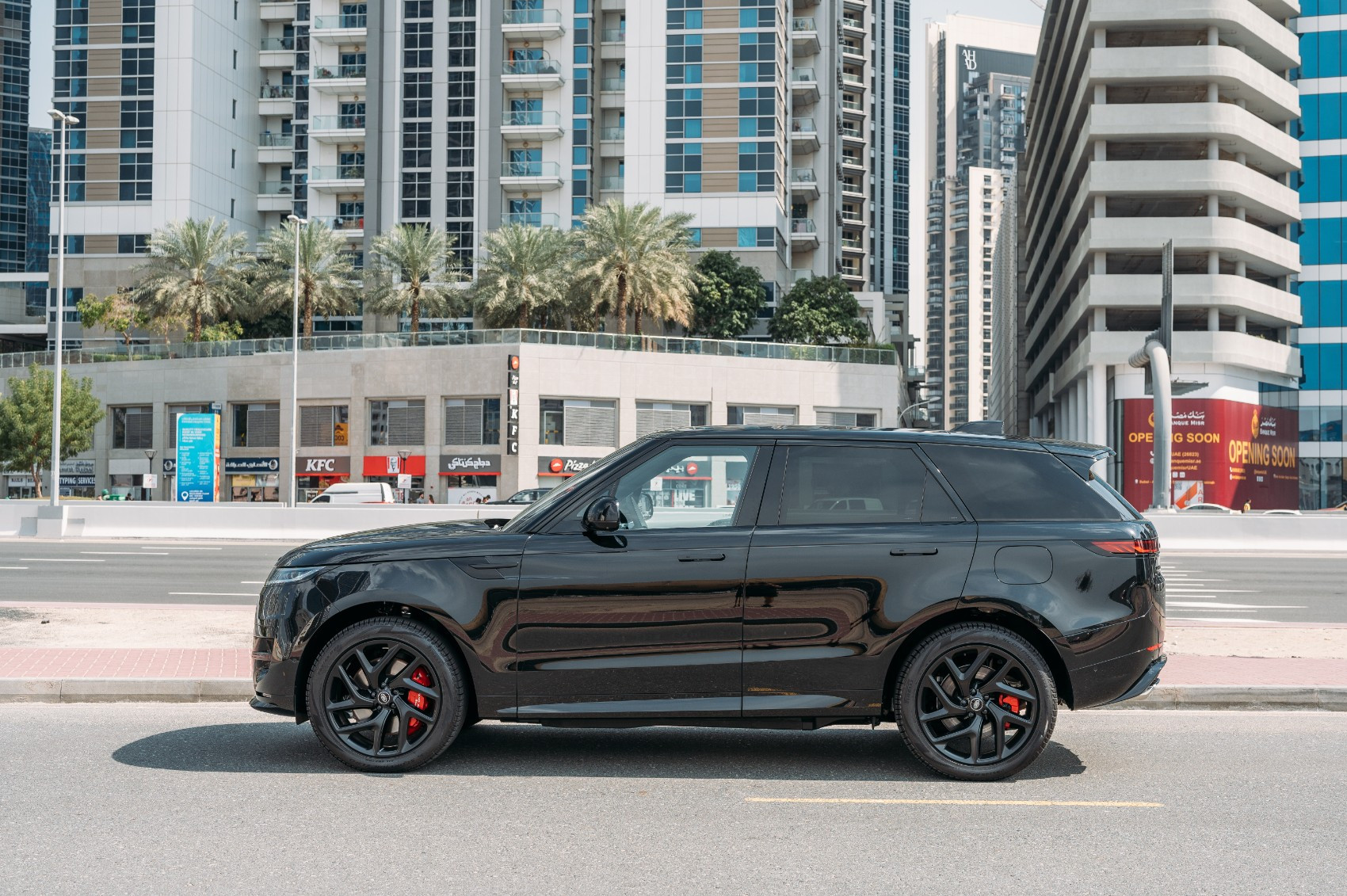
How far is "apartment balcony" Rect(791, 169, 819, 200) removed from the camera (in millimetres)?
81438

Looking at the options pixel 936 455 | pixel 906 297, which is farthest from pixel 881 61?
pixel 936 455

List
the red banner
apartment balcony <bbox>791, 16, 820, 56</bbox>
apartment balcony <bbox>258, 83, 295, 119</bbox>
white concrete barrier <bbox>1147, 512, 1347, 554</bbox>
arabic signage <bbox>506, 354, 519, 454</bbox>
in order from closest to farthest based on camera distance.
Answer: white concrete barrier <bbox>1147, 512, 1347, 554</bbox>
the red banner
arabic signage <bbox>506, 354, 519, 454</bbox>
apartment balcony <bbox>791, 16, 820, 56</bbox>
apartment balcony <bbox>258, 83, 295, 119</bbox>

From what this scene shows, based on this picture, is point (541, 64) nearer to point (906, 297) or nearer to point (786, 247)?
point (786, 247)

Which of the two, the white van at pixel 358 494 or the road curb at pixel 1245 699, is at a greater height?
the white van at pixel 358 494

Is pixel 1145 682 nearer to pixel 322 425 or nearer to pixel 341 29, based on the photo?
pixel 322 425

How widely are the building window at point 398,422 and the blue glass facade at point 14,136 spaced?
75.4 meters

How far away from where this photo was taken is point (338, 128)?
259 feet

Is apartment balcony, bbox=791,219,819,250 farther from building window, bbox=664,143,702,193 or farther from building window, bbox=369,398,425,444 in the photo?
building window, bbox=369,398,425,444

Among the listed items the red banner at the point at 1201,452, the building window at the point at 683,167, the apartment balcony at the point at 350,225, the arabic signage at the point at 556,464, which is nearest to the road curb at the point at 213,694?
the red banner at the point at 1201,452

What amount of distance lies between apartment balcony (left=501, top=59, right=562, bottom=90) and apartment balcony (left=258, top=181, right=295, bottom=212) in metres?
19.4

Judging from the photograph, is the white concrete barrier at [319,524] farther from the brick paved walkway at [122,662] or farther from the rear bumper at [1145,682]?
the rear bumper at [1145,682]

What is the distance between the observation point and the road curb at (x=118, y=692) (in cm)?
834

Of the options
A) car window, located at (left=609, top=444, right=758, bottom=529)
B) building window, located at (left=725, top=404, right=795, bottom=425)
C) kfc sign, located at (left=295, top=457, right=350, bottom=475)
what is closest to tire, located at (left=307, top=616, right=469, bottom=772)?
car window, located at (left=609, top=444, right=758, bottom=529)

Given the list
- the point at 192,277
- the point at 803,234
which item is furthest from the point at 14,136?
the point at 803,234
